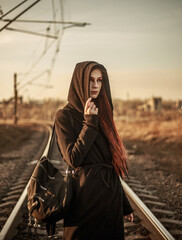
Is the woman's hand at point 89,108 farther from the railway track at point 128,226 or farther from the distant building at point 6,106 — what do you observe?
the distant building at point 6,106

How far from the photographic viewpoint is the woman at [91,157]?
180 cm

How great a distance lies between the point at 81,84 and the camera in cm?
192

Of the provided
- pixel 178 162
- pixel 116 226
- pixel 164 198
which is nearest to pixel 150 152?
pixel 178 162

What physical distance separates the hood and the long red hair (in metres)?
0.17

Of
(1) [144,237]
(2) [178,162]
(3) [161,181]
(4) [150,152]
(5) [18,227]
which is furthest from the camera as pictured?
(4) [150,152]

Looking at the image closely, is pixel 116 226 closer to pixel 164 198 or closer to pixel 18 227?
pixel 18 227

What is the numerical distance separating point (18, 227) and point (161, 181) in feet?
12.4

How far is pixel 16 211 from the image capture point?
371 cm

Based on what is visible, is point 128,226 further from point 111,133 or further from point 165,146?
point 165,146

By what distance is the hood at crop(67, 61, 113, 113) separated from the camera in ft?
6.26

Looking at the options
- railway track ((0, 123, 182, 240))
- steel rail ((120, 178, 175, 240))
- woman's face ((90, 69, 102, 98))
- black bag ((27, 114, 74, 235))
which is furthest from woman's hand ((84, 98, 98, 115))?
steel rail ((120, 178, 175, 240))

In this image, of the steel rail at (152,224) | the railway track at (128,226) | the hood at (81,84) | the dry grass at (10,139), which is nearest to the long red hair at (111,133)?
the hood at (81,84)

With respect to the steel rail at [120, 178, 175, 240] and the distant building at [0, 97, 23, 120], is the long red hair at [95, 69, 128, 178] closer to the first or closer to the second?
the steel rail at [120, 178, 175, 240]

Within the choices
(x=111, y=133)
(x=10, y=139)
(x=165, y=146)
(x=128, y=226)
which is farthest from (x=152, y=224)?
(x=10, y=139)
